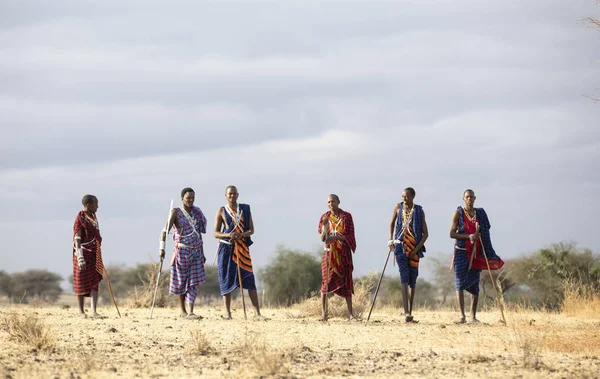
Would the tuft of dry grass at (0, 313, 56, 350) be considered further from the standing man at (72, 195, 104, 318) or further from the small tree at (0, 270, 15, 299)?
the small tree at (0, 270, 15, 299)

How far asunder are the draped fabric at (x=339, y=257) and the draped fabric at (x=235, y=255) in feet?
4.40

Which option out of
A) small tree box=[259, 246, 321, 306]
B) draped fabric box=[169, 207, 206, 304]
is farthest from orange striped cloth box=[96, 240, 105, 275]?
small tree box=[259, 246, 321, 306]

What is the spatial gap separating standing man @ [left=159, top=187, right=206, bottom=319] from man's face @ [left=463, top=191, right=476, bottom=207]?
15.8 feet

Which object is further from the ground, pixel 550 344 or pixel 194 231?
pixel 194 231

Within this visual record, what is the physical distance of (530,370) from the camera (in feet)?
31.6

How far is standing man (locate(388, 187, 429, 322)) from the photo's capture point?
15562mm

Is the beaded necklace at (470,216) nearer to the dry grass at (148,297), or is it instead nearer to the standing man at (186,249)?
the standing man at (186,249)

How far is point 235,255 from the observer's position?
15797 mm

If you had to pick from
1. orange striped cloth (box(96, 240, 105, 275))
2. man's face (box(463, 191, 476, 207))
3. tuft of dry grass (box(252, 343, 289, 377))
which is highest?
man's face (box(463, 191, 476, 207))

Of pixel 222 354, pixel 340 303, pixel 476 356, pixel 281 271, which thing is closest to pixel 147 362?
pixel 222 354

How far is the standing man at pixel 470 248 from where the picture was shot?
15484mm

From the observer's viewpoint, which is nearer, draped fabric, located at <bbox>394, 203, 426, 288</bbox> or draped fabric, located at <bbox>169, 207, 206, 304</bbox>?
draped fabric, located at <bbox>394, 203, 426, 288</bbox>

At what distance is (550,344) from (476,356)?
198cm

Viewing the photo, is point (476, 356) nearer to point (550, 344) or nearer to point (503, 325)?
point (550, 344)
